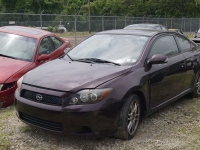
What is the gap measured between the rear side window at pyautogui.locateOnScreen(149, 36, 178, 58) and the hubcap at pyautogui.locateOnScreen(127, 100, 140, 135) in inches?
38.3

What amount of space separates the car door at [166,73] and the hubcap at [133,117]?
15.9 inches

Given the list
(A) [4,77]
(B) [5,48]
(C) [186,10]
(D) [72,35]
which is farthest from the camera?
(C) [186,10]

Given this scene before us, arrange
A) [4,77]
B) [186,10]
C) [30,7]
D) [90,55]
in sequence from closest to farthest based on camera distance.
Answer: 1. [90,55]
2. [4,77]
3. [186,10]
4. [30,7]

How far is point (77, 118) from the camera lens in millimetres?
3797

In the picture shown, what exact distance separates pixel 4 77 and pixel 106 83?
8.29 ft

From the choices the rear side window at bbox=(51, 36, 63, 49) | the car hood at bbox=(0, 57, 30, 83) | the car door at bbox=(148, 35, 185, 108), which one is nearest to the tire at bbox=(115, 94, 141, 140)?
the car door at bbox=(148, 35, 185, 108)

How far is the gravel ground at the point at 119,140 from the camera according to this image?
4125mm

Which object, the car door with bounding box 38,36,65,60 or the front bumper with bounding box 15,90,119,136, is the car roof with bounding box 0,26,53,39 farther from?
the front bumper with bounding box 15,90,119,136

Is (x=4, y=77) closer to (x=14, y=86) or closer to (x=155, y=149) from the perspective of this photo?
(x=14, y=86)

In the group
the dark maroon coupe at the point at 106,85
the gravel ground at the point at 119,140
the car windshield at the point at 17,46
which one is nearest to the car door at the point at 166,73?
the dark maroon coupe at the point at 106,85

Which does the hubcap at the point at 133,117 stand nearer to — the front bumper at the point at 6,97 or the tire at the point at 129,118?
the tire at the point at 129,118

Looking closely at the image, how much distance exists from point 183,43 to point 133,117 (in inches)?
95.8

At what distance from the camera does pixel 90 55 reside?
16.7 ft

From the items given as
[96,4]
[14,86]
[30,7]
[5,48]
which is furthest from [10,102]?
[96,4]
